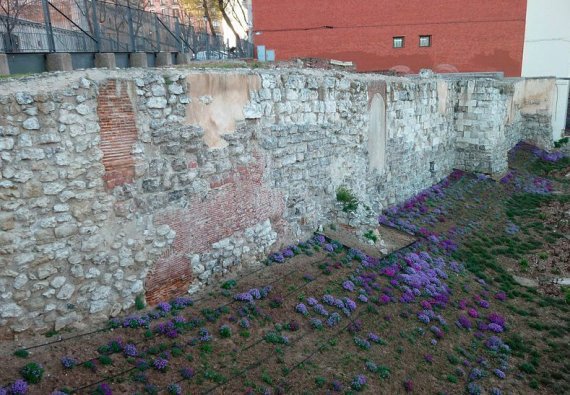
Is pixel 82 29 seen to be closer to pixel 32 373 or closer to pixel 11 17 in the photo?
pixel 11 17

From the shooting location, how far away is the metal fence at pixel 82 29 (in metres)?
9.59

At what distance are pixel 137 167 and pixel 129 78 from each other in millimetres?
1172

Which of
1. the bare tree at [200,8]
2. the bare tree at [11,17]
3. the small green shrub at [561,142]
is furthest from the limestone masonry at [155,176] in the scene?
the bare tree at [200,8]

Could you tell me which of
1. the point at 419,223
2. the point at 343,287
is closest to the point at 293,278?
the point at 343,287

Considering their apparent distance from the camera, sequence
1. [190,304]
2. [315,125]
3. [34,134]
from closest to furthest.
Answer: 1. [34,134]
2. [190,304]
3. [315,125]

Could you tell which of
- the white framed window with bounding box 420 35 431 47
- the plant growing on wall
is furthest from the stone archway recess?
the white framed window with bounding box 420 35 431 47

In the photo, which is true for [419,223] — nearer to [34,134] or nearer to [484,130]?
[484,130]

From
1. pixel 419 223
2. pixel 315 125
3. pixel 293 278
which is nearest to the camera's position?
pixel 293 278

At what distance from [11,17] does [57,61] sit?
4.31 ft

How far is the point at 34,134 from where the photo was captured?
552cm

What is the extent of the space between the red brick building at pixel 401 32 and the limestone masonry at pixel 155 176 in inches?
702

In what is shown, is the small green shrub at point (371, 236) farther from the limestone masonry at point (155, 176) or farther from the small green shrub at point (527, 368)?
the small green shrub at point (527, 368)

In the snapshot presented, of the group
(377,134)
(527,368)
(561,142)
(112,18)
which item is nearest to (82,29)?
(112,18)

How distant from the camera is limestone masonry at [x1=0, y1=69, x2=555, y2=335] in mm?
5539
